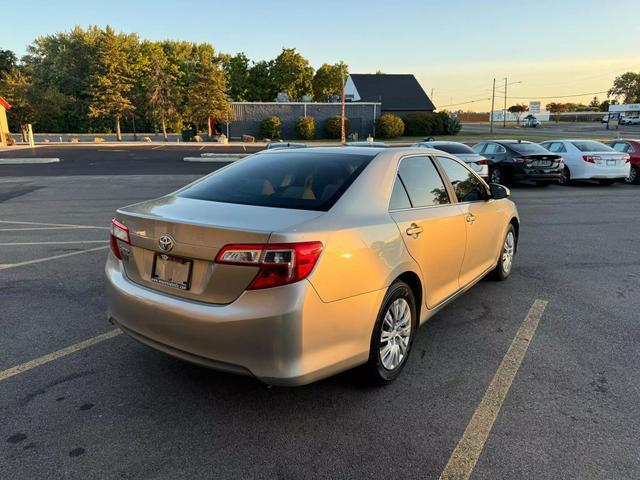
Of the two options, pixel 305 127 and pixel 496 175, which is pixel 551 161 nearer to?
pixel 496 175

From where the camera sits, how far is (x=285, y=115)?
4597 centimetres

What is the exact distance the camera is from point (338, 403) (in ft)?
10.0

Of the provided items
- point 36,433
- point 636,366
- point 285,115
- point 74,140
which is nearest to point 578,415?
point 636,366

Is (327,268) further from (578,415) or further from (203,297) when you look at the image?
(578,415)

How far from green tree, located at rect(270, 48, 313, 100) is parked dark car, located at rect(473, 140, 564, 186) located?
174ft

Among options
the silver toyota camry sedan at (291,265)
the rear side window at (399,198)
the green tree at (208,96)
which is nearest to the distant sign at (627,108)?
the green tree at (208,96)

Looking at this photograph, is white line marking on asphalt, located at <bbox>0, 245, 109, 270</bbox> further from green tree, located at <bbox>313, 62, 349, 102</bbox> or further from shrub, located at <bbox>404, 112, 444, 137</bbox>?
green tree, located at <bbox>313, 62, 349, 102</bbox>

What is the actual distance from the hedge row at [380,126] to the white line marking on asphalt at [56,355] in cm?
4173

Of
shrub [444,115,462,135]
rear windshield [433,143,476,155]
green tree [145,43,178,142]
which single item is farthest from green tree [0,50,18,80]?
rear windshield [433,143,476,155]

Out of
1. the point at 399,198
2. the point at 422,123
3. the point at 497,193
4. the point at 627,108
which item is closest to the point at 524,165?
the point at 497,193

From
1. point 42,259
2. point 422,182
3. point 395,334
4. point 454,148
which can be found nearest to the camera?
point 395,334

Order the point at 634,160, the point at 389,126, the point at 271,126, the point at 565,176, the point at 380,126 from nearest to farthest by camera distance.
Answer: the point at 565,176
the point at 634,160
the point at 271,126
the point at 389,126
the point at 380,126

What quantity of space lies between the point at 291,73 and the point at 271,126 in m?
23.3

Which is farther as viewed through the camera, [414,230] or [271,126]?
[271,126]
